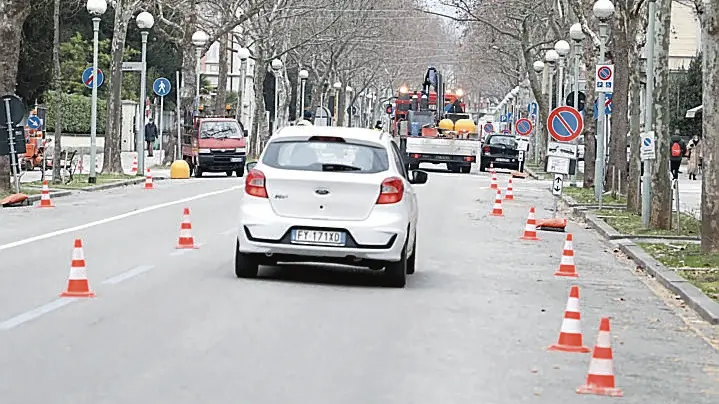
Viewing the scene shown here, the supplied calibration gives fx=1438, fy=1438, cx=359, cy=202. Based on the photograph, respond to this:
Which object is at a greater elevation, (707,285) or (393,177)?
(393,177)

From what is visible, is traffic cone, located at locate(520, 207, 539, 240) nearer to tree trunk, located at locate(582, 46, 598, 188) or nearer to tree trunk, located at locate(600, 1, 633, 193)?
tree trunk, located at locate(600, 1, 633, 193)

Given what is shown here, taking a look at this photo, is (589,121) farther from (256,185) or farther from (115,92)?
(256,185)

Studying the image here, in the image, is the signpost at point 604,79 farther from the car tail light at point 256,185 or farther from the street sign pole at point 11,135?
the car tail light at point 256,185

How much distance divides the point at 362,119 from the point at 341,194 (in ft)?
409

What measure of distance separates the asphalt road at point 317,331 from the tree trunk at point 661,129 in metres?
3.75

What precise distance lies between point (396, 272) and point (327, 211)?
0.98m

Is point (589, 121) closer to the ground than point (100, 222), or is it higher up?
higher up

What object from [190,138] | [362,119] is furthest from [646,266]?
[362,119]

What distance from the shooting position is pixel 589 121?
41594 mm

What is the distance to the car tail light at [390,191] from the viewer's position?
14.8 metres

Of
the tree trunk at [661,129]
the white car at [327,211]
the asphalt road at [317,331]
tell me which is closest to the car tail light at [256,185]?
the white car at [327,211]

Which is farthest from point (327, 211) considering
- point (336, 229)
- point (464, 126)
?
point (464, 126)

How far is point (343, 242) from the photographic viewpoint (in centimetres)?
1464

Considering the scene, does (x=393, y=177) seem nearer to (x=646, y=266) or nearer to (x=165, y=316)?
(x=165, y=316)
